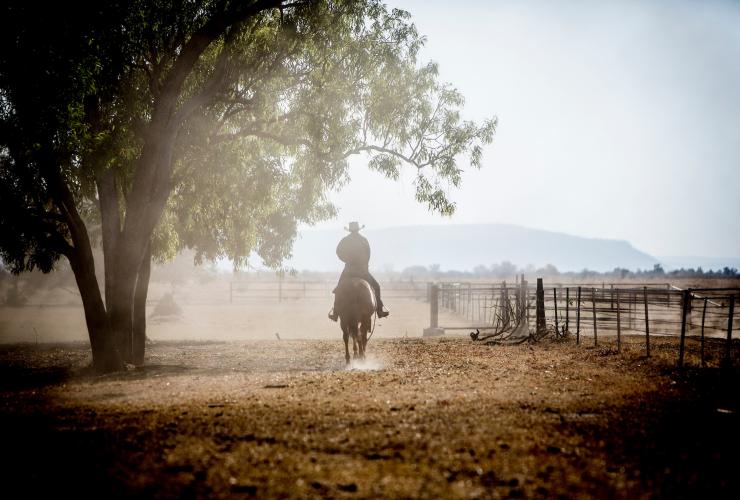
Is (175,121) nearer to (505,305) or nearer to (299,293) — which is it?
(505,305)

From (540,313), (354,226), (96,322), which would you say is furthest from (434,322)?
(96,322)

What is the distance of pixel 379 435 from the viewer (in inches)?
201

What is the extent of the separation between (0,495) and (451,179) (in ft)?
37.1

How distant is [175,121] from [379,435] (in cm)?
858

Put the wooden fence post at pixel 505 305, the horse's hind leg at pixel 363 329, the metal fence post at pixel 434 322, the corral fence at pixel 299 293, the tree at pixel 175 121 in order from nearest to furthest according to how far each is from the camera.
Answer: the tree at pixel 175 121 → the horse's hind leg at pixel 363 329 → the wooden fence post at pixel 505 305 → the metal fence post at pixel 434 322 → the corral fence at pixel 299 293

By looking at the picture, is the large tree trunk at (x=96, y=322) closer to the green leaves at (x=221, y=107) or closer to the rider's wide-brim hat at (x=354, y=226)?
the green leaves at (x=221, y=107)

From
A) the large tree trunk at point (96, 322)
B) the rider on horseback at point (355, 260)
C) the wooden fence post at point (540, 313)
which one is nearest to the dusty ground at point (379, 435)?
the large tree trunk at point (96, 322)

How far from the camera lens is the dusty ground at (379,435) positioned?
3.91 metres

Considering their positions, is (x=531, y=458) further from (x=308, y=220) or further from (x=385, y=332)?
(x=385, y=332)

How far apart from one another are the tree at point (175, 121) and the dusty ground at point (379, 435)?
3319 mm

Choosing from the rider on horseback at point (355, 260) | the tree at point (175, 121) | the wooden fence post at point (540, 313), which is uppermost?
the tree at point (175, 121)

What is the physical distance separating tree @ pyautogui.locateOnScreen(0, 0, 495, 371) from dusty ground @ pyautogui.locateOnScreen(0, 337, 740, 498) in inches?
131

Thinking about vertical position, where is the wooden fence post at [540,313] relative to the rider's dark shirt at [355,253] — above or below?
below

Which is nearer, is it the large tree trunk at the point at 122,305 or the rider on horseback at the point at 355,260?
the large tree trunk at the point at 122,305
